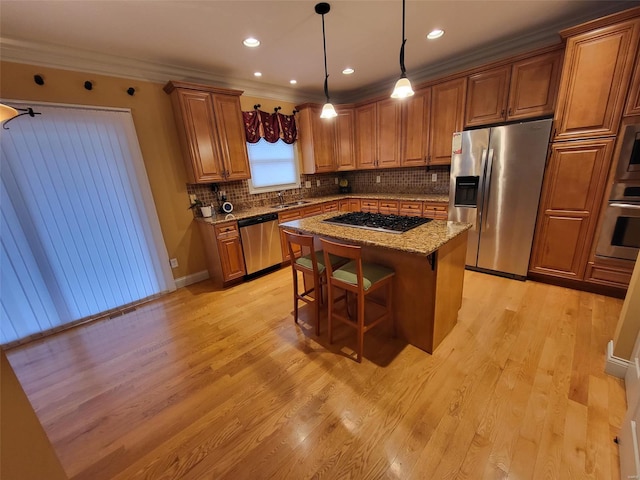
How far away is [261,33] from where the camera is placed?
2.38 m

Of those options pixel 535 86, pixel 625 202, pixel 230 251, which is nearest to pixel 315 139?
pixel 230 251

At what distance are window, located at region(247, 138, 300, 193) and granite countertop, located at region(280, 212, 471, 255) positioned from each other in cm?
199

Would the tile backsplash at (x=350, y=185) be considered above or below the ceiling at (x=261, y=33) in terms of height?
below

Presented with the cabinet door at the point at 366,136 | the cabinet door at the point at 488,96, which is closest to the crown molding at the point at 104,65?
the cabinet door at the point at 366,136

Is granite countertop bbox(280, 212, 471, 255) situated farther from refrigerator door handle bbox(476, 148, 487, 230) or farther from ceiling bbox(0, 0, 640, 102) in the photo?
ceiling bbox(0, 0, 640, 102)

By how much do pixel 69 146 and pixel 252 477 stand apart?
3.28 m

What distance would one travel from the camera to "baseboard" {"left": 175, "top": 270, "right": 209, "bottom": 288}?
346 cm

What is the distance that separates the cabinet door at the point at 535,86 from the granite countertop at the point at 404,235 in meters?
1.84

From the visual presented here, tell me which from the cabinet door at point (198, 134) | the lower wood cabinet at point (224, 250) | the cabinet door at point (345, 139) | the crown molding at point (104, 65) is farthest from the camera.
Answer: the cabinet door at point (345, 139)

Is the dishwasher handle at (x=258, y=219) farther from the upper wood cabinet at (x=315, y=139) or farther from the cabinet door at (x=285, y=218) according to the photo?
the upper wood cabinet at (x=315, y=139)

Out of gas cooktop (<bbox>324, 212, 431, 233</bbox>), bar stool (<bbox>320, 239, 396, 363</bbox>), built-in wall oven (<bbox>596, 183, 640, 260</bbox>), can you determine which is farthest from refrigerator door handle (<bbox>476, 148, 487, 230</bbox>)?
bar stool (<bbox>320, 239, 396, 363</bbox>)

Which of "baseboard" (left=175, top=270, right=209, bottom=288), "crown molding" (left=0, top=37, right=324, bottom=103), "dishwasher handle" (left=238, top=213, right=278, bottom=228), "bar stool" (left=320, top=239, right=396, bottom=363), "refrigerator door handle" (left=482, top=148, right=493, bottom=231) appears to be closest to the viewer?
"bar stool" (left=320, top=239, right=396, bottom=363)

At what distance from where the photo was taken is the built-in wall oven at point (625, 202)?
2.16 meters

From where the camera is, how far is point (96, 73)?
2584 millimetres
